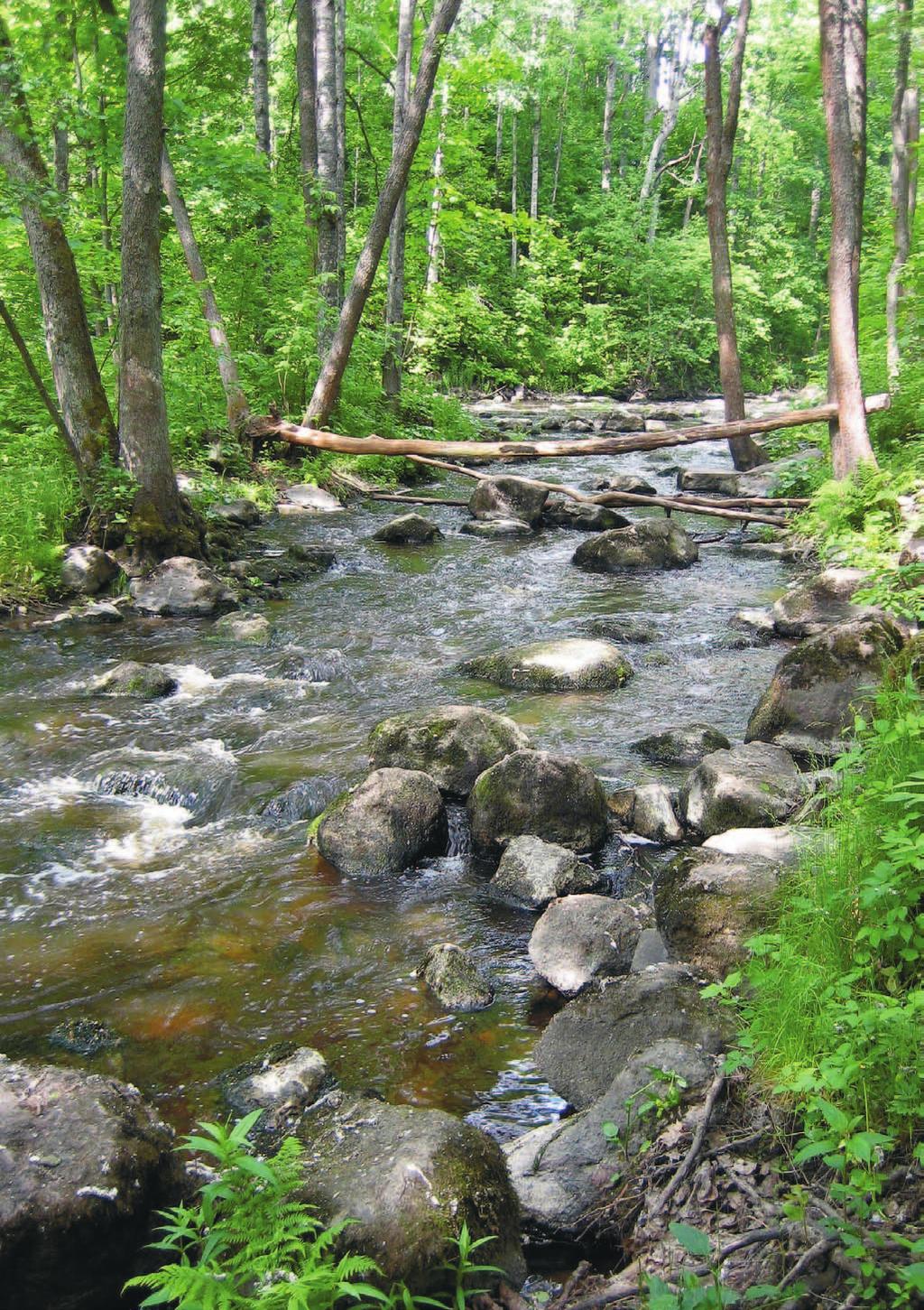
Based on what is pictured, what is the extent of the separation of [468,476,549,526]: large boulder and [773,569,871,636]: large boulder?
582cm

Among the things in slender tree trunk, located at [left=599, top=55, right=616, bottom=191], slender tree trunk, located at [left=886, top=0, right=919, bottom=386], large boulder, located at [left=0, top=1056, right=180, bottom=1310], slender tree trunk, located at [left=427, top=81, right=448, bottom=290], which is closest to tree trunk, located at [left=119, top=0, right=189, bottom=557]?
large boulder, located at [left=0, top=1056, right=180, bottom=1310]

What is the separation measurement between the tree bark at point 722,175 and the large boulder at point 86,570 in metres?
10.9

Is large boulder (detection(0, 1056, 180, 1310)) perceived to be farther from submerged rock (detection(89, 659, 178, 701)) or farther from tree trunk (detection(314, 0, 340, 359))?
tree trunk (detection(314, 0, 340, 359))

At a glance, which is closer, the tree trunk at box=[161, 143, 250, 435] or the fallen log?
the fallen log

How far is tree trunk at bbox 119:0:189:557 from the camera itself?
9.01 meters

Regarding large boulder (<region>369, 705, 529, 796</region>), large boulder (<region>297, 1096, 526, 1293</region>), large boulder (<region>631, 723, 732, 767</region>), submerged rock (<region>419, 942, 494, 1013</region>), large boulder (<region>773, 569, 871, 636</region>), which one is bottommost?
submerged rock (<region>419, 942, 494, 1013</region>)

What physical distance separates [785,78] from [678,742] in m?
40.8

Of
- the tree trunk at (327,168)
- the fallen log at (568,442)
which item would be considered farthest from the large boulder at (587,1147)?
the tree trunk at (327,168)

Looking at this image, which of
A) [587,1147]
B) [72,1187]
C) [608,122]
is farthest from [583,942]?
[608,122]

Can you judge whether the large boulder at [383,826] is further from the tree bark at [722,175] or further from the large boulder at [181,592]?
the tree bark at [722,175]

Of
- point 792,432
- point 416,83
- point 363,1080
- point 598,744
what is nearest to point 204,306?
point 416,83

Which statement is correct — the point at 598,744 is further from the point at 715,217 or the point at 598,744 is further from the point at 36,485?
the point at 715,217

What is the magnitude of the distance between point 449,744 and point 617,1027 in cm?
273

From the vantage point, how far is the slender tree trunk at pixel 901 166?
49.4ft
